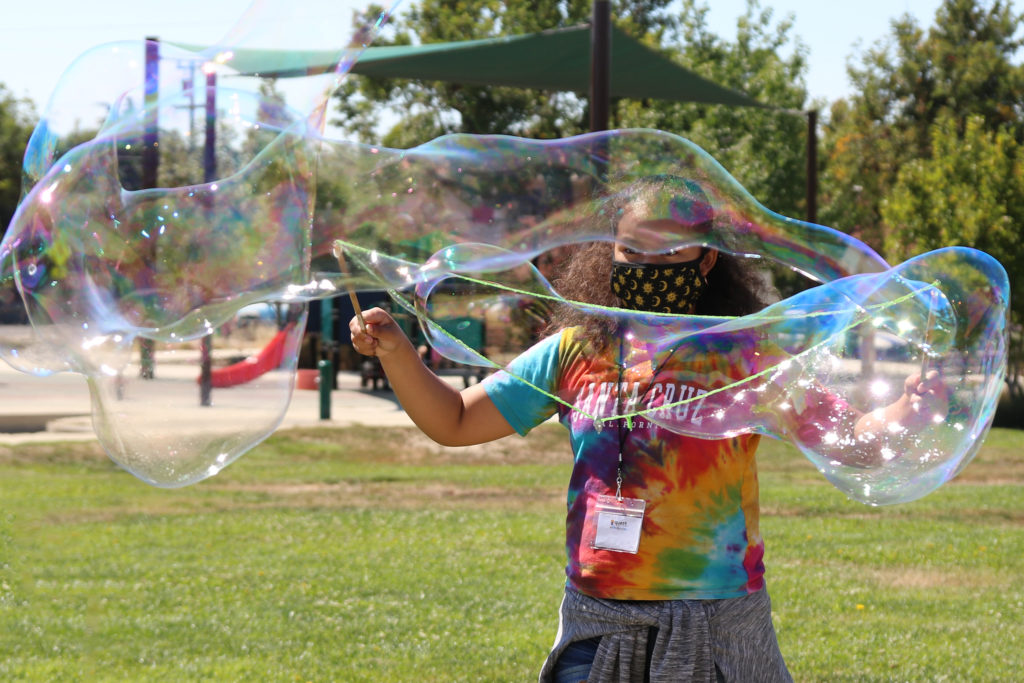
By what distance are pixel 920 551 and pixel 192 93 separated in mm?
5554

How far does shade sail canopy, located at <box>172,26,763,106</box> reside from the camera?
11.7 metres

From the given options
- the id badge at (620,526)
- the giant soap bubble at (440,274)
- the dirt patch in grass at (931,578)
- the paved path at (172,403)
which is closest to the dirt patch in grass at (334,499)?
the paved path at (172,403)

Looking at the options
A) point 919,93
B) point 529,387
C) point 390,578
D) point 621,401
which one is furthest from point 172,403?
point 919,93

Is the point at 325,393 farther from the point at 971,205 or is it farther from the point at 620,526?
the point at 620,526

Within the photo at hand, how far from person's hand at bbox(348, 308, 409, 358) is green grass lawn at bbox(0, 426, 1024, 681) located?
2572 mm

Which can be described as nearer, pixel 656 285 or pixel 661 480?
pixel 661 480

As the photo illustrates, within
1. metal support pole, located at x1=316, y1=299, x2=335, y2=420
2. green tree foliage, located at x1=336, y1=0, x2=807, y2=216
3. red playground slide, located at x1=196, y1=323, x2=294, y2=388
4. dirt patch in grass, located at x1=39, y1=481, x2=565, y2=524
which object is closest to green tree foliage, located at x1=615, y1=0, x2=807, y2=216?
green tree foliage, located at x1=336, y1=0, x2=807, y2=216

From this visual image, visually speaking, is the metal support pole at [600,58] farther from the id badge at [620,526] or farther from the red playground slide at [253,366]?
the id badge at [620,526]

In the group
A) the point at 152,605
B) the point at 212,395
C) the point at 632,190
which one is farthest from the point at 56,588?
the point at 632,190

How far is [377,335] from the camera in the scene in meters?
2.64

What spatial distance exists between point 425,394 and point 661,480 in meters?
0.59

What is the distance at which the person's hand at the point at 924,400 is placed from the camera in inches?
107

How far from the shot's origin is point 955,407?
9.17 feet

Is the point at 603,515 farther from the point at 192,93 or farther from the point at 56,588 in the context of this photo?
the point at 56,588
